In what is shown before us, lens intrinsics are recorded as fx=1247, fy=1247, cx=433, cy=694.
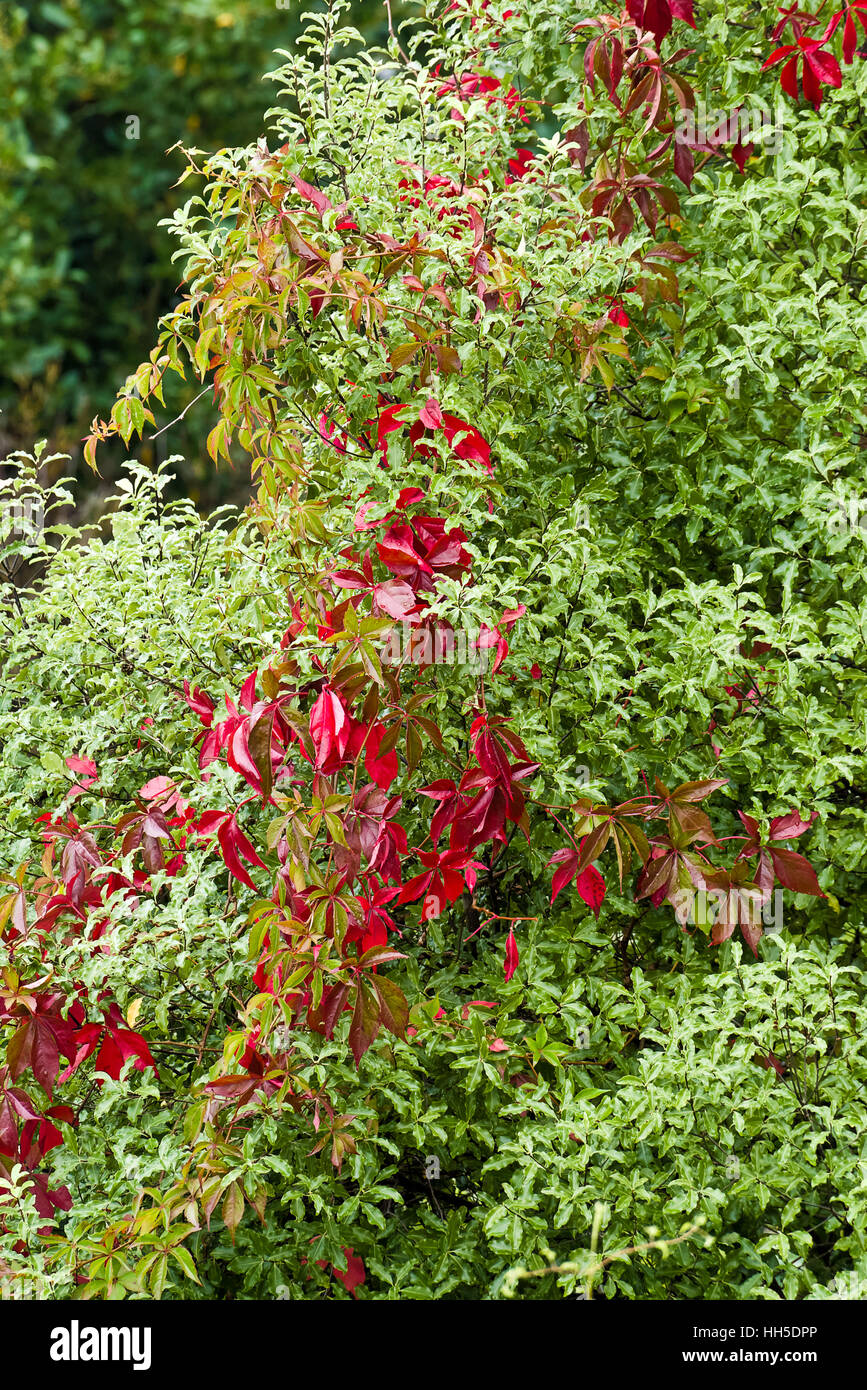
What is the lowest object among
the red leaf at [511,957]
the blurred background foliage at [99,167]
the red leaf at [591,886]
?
the red leaf at [511,957]

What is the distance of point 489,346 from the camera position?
2219mm

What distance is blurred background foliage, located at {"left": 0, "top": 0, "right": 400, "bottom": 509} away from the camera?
649cm

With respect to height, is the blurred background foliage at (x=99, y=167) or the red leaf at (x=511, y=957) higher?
the blurred background foliage at (x=99, y=167)

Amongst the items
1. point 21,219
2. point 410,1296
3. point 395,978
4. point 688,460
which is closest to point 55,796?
point 395,978

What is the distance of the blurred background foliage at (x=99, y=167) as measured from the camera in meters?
6.49

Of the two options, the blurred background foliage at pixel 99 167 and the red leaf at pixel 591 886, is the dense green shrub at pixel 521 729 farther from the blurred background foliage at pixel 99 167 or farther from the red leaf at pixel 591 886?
the blurred background foliage at pixel 99 167

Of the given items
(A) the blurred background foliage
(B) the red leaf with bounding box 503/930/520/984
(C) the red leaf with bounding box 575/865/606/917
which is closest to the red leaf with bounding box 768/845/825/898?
(C) the red leaf with bounding box 575/865/606/917

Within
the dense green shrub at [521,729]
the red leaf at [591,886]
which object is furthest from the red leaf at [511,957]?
the red leaf at [591,886]

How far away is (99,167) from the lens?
22.8 feet

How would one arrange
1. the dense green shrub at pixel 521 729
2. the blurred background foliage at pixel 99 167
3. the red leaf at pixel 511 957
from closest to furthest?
the dense green shrub at pixel 521 729 → the red leaf at pixel 511 957 → the blurred background foliage at pixel 99 167

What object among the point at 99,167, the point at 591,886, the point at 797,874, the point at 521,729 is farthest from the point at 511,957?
the point at 99,167

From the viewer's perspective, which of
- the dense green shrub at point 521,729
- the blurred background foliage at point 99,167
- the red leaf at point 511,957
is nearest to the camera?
the dense green shrub at point 521,729

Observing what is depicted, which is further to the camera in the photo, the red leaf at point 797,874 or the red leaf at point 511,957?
the red leaf at point 511,957
